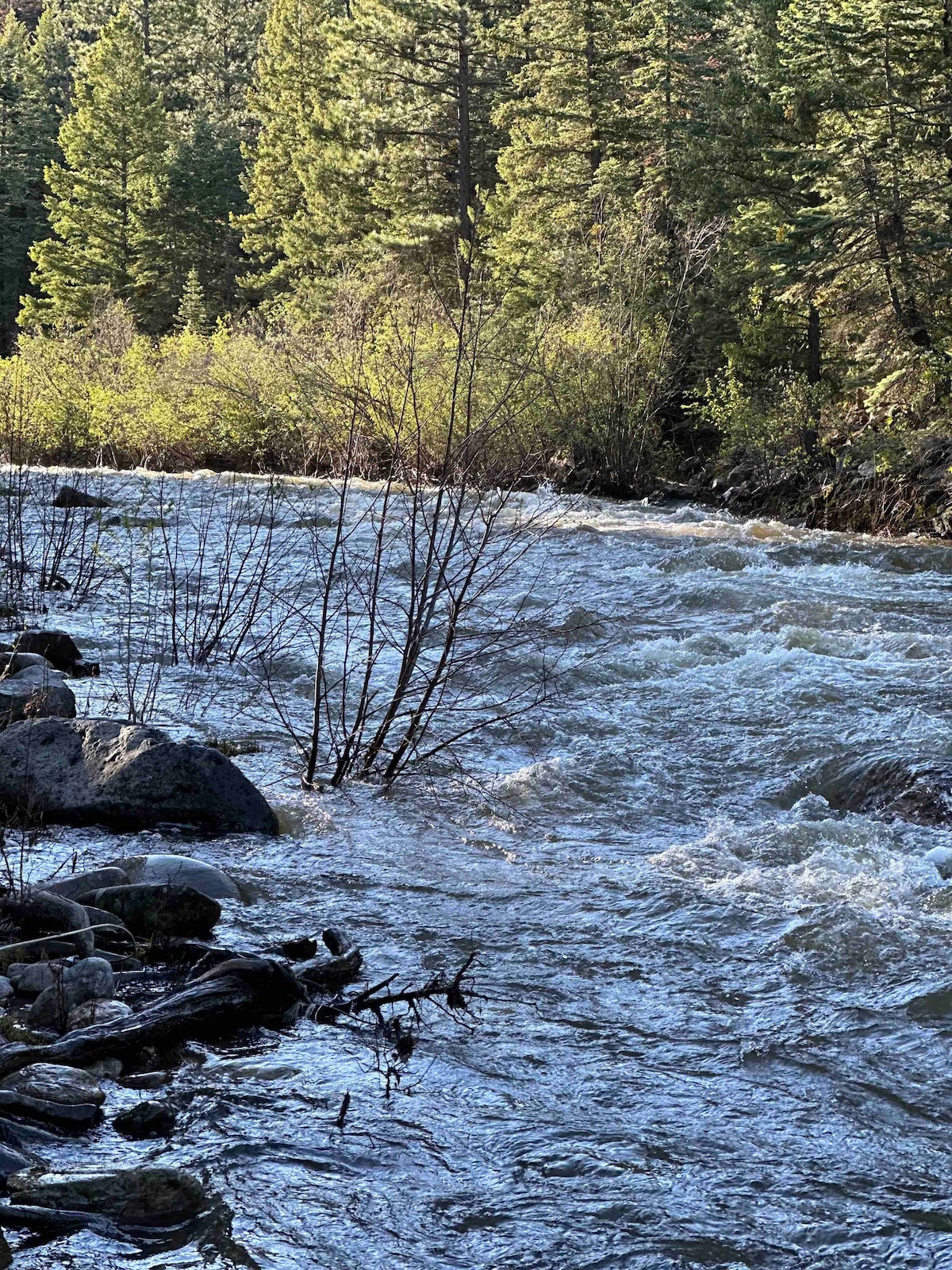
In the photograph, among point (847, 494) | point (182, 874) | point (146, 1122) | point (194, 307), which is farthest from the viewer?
point (194, 307)

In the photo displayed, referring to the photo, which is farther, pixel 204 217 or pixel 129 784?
pixel 204 217

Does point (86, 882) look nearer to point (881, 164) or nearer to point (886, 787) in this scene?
point (886, 787)

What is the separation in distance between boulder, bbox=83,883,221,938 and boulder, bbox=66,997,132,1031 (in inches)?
27.2

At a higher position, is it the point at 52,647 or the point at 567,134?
the point at 567,134

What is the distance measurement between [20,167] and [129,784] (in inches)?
2214

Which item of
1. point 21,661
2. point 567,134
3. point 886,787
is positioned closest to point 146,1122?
point 886,787

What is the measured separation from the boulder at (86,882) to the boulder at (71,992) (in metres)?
0.68

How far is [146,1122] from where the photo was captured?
3561mm

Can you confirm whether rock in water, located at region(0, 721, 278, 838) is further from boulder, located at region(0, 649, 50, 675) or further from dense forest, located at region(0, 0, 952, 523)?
dense forest, located at region(0, 0, 952, 523)

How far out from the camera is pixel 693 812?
22.5 feet

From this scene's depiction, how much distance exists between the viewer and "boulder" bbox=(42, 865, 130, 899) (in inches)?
199

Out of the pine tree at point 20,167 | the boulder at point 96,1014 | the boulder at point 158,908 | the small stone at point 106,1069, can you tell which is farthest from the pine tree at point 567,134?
the pine tree at point 20,167

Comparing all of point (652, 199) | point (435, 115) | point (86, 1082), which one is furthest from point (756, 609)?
point (435, 115)

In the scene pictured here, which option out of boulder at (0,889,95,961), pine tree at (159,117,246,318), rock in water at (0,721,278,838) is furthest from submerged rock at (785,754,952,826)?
pine tree at (159,117,246,318)
